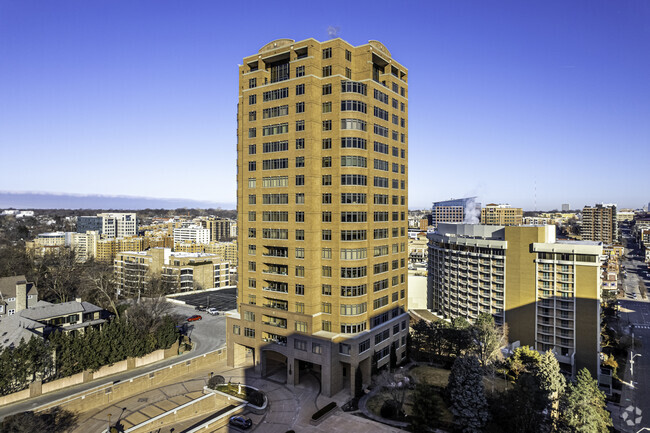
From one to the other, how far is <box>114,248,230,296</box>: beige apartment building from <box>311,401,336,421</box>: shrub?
88961mm

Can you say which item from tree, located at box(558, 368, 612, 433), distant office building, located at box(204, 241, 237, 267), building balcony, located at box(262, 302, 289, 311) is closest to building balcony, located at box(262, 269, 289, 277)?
building balcony, located at box(262, 302, 289, 311)

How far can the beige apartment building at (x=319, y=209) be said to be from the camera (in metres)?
51.9

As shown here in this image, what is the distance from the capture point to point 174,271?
130 metres

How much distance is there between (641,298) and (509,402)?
146 metres

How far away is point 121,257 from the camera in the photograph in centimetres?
14825

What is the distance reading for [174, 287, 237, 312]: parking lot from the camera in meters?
102

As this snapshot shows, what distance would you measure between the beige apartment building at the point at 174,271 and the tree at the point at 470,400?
332 ft

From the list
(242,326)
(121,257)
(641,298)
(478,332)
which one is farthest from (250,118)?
(641,298)

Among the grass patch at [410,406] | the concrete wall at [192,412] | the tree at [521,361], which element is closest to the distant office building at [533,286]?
the tree at [521,361]

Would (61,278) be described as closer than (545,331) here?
No

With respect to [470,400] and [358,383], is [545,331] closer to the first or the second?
[470,400]

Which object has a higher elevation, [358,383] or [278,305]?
[278,305]

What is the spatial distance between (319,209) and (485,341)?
103 ft

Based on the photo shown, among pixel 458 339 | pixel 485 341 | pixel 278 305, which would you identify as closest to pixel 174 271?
pixel 278 305
